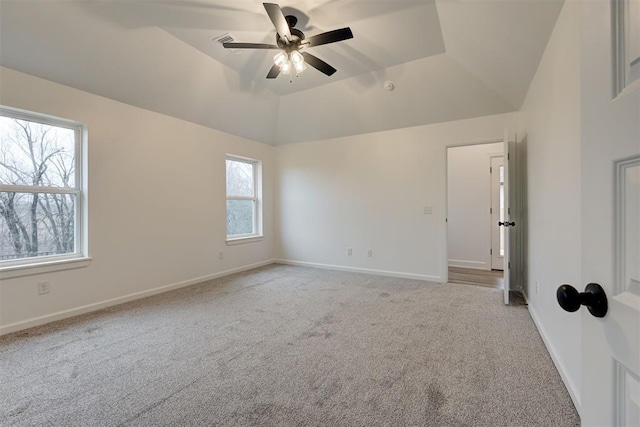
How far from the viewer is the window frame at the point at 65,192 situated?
2.50 m

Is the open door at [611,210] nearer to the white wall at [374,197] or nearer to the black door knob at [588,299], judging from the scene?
the black door knob at [588,299]

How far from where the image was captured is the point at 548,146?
2.12 m

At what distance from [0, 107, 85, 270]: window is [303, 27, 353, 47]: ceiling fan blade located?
2578mm

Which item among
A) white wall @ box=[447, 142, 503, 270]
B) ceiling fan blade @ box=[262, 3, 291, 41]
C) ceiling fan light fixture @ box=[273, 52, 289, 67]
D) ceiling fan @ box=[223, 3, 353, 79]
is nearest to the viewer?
ceiling fan blade @ box=[262, 3, 291, 41]

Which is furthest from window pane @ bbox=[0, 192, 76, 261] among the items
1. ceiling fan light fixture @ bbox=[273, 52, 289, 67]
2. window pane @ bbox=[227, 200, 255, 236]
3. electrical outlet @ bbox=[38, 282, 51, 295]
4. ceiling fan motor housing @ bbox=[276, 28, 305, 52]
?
ceiling fan motor housing @ bbox=[276, 28, 305, 52]

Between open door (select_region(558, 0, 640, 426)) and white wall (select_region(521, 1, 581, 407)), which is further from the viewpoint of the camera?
white wall (select_region(521, 1, 581, 407))

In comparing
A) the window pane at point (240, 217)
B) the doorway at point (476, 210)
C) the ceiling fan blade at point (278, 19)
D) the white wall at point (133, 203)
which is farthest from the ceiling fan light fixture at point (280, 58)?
the doorway at point (476, 210)

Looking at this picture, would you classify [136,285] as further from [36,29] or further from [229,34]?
[229,34]

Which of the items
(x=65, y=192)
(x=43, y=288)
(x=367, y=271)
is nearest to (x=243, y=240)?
(x=367, y=271)

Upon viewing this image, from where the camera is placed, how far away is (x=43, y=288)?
2.63 meters

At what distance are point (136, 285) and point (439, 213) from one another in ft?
13.4

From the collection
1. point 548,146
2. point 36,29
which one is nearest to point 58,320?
point 36,29

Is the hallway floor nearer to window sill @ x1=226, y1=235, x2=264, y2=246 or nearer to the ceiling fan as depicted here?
window sill @ x1=226, y1=235, x2=264, y2=246

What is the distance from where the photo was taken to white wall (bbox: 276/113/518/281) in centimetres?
403
